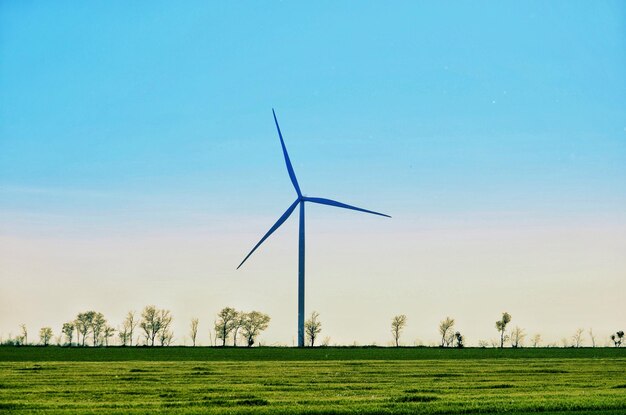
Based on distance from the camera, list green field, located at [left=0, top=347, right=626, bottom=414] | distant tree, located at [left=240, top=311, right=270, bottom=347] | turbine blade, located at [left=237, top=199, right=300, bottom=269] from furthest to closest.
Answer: distant tree, located at [left=240, top=311, right=270, bottom=347], turbine blade, located at [left=237, top=199, right=300, bottom=269], green field, located at [left=0, top=347, right=626, bottom=414]

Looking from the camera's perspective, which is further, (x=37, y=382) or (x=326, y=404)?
(x=37, y=382)

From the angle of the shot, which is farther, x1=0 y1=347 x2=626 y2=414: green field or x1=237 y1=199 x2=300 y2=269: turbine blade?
x1=237 y1=199 x2=300 y2=269: turbine blade

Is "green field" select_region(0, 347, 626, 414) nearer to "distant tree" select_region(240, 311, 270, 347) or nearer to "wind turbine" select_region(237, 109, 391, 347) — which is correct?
"wind turbine" select_region(237, 109, 391, 347)

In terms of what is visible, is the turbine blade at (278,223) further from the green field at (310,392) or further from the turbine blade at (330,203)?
the green field at (310,392)

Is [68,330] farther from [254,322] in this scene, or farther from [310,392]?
[310,392]

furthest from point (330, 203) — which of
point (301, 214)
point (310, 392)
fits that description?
point (310, 392)

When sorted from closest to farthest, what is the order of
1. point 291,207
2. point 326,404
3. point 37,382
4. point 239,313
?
point 326,404 → point 37,382 → point 291,207 → point 239,313

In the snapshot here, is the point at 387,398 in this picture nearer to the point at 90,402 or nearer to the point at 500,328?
the point at 90,402

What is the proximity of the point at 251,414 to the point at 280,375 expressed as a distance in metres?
18.0

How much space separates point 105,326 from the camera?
17025cm

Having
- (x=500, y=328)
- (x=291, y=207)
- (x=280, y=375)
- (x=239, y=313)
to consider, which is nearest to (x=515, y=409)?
(x=280, y=375)

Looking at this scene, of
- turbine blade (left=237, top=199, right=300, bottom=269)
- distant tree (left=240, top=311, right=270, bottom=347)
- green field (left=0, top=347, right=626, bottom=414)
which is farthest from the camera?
distant tree (left=240, top=311, right=270, bottom=347)

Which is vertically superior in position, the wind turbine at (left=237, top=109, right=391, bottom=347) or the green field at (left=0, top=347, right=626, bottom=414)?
the wind turbine at (left=237, top=109, right=391, bottom=347)

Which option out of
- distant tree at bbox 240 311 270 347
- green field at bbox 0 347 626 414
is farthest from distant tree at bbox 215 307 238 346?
green field at bbox 0 347 626 414
